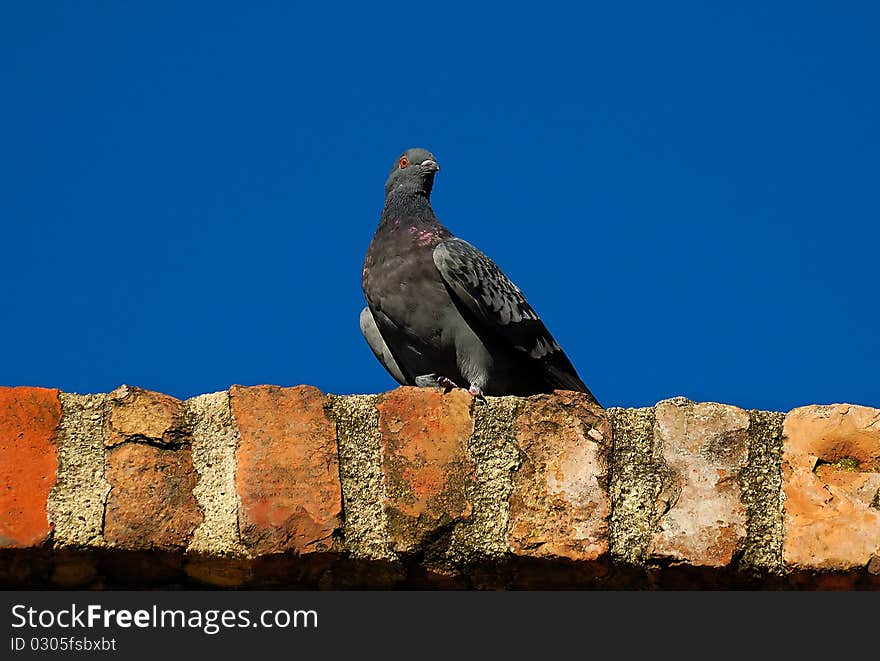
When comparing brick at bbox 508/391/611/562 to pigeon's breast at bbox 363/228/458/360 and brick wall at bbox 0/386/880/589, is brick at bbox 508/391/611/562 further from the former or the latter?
pigeon's breast at bbox 363/228/458/360

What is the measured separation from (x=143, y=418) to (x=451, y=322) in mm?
2361

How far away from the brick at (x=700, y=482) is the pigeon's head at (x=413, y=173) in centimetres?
337

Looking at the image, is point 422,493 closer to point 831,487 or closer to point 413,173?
point 831,487

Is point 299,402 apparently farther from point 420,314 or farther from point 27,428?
point 420,314

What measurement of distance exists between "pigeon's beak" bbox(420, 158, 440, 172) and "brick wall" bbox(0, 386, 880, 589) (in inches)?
134

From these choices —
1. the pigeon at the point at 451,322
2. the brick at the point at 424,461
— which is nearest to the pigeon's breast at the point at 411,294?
the pigeon at the point at 451,322

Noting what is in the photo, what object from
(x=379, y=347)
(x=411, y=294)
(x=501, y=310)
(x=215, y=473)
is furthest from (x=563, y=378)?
(x=215, y=473)

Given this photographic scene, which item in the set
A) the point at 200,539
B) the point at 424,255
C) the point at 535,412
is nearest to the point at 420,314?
the point at 424,255

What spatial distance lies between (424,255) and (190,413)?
2552 mm

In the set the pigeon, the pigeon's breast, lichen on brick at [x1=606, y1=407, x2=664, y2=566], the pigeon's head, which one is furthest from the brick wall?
the pigeon's head

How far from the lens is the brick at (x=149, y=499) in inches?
152

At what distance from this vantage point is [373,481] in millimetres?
4031

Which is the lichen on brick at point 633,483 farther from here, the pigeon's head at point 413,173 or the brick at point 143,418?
the pigeon's head at point 413,173

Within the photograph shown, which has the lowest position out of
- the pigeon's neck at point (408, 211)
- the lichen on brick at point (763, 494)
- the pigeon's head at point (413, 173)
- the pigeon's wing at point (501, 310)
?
the lichen on brick at point (763, 494)
